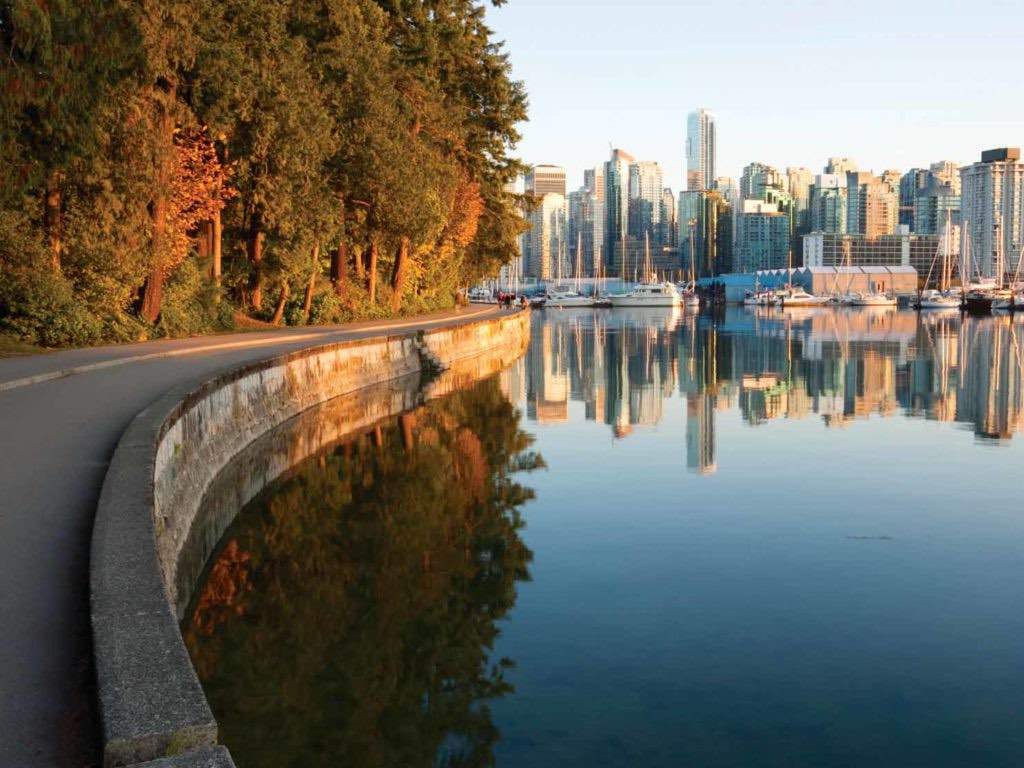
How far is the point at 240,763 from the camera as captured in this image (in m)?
7.85

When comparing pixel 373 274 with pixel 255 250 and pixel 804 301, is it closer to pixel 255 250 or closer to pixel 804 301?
pixel 255 250

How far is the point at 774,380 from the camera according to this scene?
37.9 metres

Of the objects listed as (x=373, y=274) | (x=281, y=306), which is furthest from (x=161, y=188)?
(x=373, y=274)

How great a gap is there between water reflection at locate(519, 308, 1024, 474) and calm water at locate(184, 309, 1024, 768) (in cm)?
322

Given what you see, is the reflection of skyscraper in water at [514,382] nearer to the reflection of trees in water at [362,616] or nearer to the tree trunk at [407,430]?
the tree trunk at [407,430]

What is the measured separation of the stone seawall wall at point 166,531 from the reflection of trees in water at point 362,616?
725 millimetres

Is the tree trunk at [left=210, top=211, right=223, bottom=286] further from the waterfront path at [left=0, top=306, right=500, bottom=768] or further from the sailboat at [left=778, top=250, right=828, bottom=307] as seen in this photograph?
the sailboat at [left=778, top=250, right=828, bottom=307]

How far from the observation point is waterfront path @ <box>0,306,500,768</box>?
5590mm

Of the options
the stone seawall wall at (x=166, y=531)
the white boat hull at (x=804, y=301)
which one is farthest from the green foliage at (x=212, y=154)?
the white boat hull at (x=804, y=301)

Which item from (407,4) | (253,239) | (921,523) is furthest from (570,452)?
(407,4)

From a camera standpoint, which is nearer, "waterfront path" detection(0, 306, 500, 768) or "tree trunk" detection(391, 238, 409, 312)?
"waterfront path" detection(0, 306, 500, 768)

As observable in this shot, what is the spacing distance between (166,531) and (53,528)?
2.23 m

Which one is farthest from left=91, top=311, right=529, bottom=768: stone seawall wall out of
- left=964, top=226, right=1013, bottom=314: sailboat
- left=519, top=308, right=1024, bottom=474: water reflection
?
left=964, top=226, right=1013, bottom=314: sailboat

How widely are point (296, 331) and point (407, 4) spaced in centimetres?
2382
